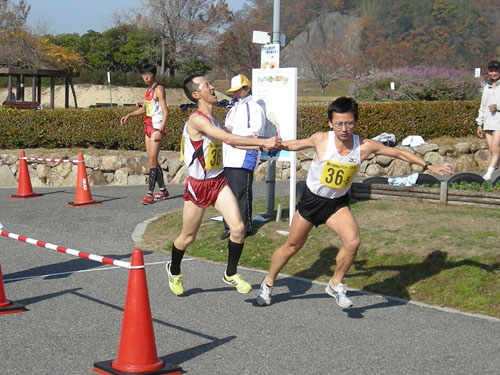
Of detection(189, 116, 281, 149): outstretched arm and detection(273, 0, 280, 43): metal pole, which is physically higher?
detection(273, 0, 280, 43): metal pole

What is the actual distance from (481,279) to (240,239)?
2.40 metres

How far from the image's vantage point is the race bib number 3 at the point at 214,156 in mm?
7266

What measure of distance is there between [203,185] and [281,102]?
2.66 meters

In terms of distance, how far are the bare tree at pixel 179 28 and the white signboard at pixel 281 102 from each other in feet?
154

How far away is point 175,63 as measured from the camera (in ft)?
189

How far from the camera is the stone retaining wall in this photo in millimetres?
17562

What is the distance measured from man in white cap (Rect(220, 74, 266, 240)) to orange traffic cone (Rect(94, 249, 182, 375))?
14.4 ft

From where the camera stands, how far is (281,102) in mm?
9516

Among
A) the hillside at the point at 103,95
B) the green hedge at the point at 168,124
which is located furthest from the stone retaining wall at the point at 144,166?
the hillside at the point at 103,95

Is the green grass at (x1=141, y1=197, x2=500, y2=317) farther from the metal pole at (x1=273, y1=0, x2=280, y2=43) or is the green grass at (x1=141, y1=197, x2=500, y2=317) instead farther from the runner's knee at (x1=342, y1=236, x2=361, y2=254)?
the metal pole at (x1=273, y1=0, x2=280, y2=43)

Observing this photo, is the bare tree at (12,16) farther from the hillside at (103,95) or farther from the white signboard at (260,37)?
the white signboard at (260,37)

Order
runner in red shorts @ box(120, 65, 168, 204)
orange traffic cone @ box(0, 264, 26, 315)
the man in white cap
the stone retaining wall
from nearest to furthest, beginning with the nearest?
orange traffic cone @ box(0, 264, 26, 315) → the man in white cap → runner in red shorts @ box(120, 65, 168, 204) → the stone retaining wall

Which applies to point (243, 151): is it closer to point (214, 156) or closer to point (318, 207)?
point (214, 156)

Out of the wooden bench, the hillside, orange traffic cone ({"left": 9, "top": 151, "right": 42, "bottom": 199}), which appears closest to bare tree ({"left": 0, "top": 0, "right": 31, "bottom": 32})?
the hillside
